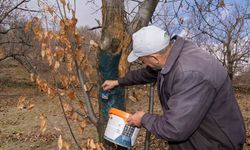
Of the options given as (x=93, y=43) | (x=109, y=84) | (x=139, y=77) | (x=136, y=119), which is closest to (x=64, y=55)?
(x=93, y=43)

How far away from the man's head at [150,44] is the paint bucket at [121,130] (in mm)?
610

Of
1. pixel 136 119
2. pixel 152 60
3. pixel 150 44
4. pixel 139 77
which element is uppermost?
pixel 150 44

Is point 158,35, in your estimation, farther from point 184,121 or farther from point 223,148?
point 223,148

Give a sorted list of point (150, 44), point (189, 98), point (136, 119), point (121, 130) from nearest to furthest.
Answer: point (189, 98), point (150, 44), point (136, 119), point (121, 130)

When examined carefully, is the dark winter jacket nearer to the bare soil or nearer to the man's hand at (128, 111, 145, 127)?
the man's hand at (128, 111, 145, 127)

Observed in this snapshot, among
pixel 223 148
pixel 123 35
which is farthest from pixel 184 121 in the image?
pixel 123 35

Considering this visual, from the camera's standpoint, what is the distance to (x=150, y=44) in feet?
10.1

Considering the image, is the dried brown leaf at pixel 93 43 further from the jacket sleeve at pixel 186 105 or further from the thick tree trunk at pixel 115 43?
the jacket sleeve at pixel 186 105

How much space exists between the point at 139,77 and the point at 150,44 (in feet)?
3.32

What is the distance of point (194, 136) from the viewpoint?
326cm

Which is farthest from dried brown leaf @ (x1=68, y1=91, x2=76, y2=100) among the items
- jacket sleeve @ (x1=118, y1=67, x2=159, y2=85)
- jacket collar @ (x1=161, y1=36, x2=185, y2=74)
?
jacket collar @ (x1=161, y1=36, x2=185, y2=74)

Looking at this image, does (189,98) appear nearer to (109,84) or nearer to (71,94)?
(109,84)

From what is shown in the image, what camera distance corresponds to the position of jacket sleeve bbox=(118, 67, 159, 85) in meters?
3.98

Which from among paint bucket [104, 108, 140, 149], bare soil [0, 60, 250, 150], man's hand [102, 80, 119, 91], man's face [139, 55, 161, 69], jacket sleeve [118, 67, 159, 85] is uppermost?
man's face [139, 55, 161, 69]
